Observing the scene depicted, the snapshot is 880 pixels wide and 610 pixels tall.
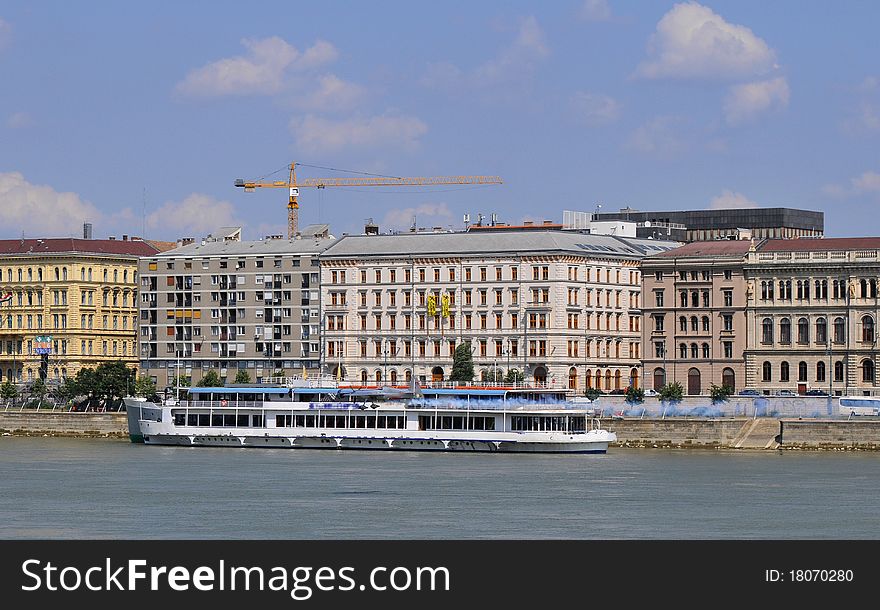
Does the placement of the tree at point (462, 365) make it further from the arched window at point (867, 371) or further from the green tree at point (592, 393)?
the arched window at point (867, 371)

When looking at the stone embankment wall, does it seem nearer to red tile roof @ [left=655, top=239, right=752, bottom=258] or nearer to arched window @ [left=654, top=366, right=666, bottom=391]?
arched window @ [left=654, top=366, right=666, bottom=391]

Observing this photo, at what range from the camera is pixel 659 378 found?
177750 millimetres

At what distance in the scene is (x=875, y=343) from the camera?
6604 inches

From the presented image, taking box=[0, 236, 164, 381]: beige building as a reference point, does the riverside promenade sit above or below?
below

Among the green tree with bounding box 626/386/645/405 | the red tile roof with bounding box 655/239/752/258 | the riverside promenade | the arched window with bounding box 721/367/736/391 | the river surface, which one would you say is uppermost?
the red tile roof with bounding box 655/239/752/258

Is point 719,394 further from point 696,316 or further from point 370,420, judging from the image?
point 370,420

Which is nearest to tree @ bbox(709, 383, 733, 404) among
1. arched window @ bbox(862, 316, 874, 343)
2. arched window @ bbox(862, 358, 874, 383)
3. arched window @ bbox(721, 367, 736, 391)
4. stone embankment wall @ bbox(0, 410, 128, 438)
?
arched window @ bbox(862, 358, 874, 383)

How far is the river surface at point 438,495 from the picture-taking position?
82562 mm

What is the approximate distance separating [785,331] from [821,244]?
24.1 feet

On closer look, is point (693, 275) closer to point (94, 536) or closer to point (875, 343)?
point (875, 343)

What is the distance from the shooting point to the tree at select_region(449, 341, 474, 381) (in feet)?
567

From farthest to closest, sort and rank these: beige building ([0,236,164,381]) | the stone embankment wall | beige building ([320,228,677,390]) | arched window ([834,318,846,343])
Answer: beige building ([0,236,164,381]) < beige building ([320,228,677,390]) < arched window ([834,318,846,343]) < the stone embankment wall

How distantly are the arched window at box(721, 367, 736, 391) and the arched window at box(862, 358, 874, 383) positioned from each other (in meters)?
10.7
